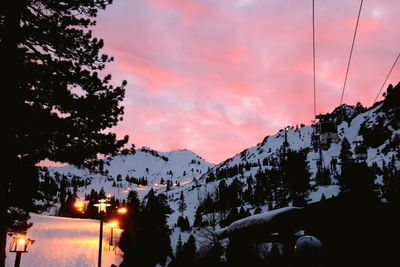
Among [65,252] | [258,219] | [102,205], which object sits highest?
[102,205]

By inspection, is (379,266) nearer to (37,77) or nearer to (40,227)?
(37,77)

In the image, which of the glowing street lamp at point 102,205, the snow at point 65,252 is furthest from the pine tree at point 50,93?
the snow at point 65,252

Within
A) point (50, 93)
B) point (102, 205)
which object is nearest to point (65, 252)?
point (102, 205)

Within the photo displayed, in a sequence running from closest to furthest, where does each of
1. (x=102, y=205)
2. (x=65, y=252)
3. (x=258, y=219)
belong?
(x=258, y=219) → (x=102, y=205) → (x=65, y=252)

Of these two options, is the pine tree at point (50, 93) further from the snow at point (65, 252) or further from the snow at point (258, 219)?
the snow at point (65, 252)

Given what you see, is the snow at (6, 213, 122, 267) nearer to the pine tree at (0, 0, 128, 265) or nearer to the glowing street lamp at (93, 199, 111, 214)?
the glowing street lamp at (93, 199, 111, 214)

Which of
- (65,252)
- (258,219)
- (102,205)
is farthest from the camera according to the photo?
(65,252)

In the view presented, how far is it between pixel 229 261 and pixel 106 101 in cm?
752

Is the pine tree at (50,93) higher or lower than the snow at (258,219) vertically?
higher

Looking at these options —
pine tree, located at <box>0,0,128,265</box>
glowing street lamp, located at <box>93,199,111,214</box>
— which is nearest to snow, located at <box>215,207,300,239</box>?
pine tree, located at <box>0,0,128,265</box>

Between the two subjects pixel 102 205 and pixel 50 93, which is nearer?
pixel 50 93

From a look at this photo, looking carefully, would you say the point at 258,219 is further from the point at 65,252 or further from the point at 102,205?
the point at 65,252

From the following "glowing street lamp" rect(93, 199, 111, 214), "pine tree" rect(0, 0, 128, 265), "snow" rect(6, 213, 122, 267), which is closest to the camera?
"pine tree" rect(0, 0, 128, 265)

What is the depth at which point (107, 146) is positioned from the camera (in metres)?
12.0
